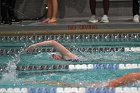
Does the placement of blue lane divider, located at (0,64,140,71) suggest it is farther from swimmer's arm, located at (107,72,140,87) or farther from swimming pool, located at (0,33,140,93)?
swimmer's arm, located at (107,72,140,87)

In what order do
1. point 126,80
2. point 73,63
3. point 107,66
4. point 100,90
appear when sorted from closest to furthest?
1. point 100,90
2. point 126,80
3. point 107,66
4. point 73,63

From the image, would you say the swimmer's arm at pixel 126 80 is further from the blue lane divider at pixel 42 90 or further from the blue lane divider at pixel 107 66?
the blue lane divider at pixel 107 66

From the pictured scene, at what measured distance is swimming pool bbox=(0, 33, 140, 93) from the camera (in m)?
3.32

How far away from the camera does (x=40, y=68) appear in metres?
3.99

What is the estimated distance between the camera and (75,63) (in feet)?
13.7

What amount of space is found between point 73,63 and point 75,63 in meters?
0.03

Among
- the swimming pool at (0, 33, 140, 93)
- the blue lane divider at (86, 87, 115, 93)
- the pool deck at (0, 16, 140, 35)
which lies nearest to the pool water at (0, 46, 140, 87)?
the swimming pool at (0, 33, 140, 93)

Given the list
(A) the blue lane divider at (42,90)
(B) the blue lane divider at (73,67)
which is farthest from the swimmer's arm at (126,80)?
(B) the blue lane divider at (73,67)

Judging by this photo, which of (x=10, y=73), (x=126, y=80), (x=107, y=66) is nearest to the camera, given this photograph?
(x=126, y=80)

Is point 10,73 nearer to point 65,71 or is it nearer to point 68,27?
point 65,71

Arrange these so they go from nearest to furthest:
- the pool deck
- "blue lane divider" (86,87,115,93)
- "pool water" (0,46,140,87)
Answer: "blue lane divider" (86,87,115,93) < "pool water" (0,46,140,87) < the pool deck

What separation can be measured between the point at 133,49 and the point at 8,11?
325 cm

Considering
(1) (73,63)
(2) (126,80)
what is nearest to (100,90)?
(2) (126,80)

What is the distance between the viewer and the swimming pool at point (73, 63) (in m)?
3.32
